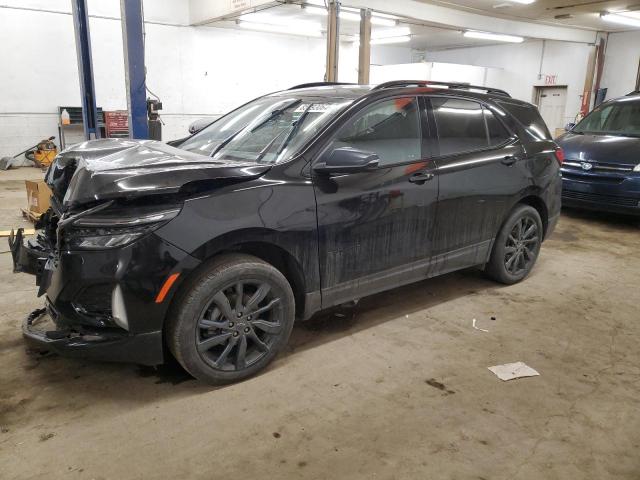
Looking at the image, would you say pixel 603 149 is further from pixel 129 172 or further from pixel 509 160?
pixel 129 172

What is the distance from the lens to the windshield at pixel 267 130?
287cm

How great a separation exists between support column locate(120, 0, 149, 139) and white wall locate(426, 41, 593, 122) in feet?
44.7

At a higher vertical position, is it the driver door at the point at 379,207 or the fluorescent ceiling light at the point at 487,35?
the fluorescent ceiling light at the point at 487,35

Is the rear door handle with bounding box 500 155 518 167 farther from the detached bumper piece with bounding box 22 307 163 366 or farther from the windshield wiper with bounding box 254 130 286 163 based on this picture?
the detached bumper piece with bounding box 22 307 163 366

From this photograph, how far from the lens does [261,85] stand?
1477 centimetres

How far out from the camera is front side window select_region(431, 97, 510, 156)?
11.1 feet

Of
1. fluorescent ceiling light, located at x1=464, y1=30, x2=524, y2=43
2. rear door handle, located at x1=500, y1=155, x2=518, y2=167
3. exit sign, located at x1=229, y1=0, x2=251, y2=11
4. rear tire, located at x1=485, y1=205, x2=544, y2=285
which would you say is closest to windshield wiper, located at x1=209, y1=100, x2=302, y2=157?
rear door handle, located at x1=500, y1=155, x2=518, y2=167

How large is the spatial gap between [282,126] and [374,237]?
0.91m

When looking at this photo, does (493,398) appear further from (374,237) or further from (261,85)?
(261,85)

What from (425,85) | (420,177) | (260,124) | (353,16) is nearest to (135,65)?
(260,124)

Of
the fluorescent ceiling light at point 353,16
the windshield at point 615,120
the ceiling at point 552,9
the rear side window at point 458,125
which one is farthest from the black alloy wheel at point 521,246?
the ceiling at point 552,9

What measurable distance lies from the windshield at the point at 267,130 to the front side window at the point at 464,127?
77 cm

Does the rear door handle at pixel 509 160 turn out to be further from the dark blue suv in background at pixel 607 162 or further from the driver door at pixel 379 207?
the dark blue suv in background at pixel 607 162

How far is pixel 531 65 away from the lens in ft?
55.1
